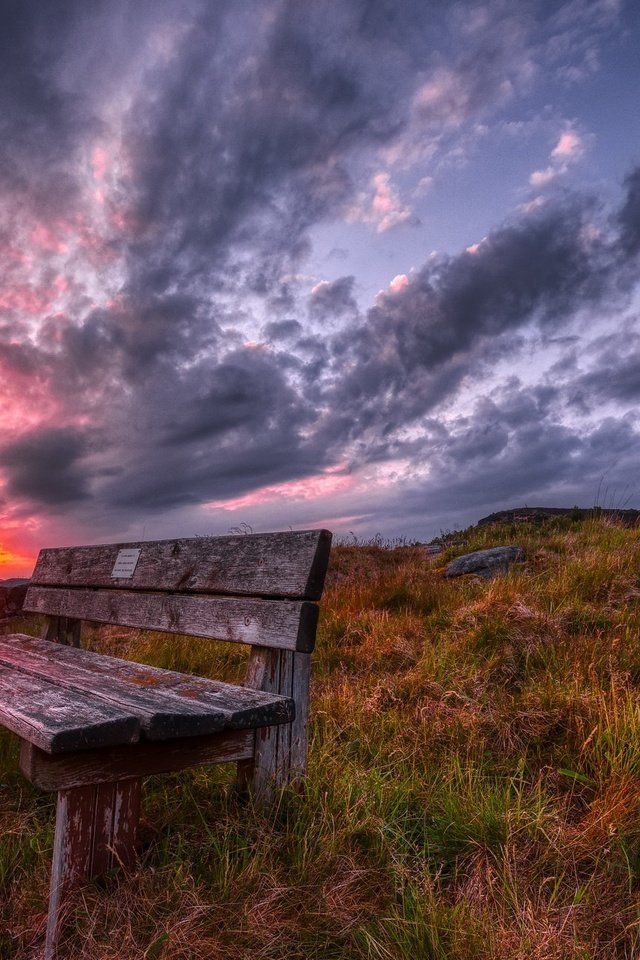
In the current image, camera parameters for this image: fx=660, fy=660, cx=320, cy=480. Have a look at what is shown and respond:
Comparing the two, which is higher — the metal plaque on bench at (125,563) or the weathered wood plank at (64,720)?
the metal plaque on bench at (125,563)

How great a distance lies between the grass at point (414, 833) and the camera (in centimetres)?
195

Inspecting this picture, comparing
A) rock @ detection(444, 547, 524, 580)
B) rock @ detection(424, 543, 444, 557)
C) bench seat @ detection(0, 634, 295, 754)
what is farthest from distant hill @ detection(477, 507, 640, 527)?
bench seat @ detection(0, 634, 295, 754)

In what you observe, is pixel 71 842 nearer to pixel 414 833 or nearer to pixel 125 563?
pixel 414 833

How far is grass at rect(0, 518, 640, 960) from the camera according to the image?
1951 millimetres

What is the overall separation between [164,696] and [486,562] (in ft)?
19.0

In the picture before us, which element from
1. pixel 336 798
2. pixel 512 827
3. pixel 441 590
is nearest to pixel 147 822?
pixel 336 798

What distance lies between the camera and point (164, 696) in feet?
8.25

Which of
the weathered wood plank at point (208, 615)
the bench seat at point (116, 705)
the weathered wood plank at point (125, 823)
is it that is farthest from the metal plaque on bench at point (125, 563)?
the weathered wood plank at point (125, 823)

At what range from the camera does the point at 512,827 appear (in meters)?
2.43

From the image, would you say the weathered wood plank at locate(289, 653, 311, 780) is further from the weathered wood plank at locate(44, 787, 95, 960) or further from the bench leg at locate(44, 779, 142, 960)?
the weathered wood plank at locate(44, 787, 95, 960)

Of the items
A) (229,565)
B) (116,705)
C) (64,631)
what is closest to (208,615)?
(229,565)

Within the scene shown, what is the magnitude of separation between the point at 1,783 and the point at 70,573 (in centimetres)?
170

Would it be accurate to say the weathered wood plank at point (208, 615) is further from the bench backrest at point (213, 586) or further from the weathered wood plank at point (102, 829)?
the weathered wood plank at point (102, 829)

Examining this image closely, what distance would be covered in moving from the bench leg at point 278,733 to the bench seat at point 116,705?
0.13 meters
